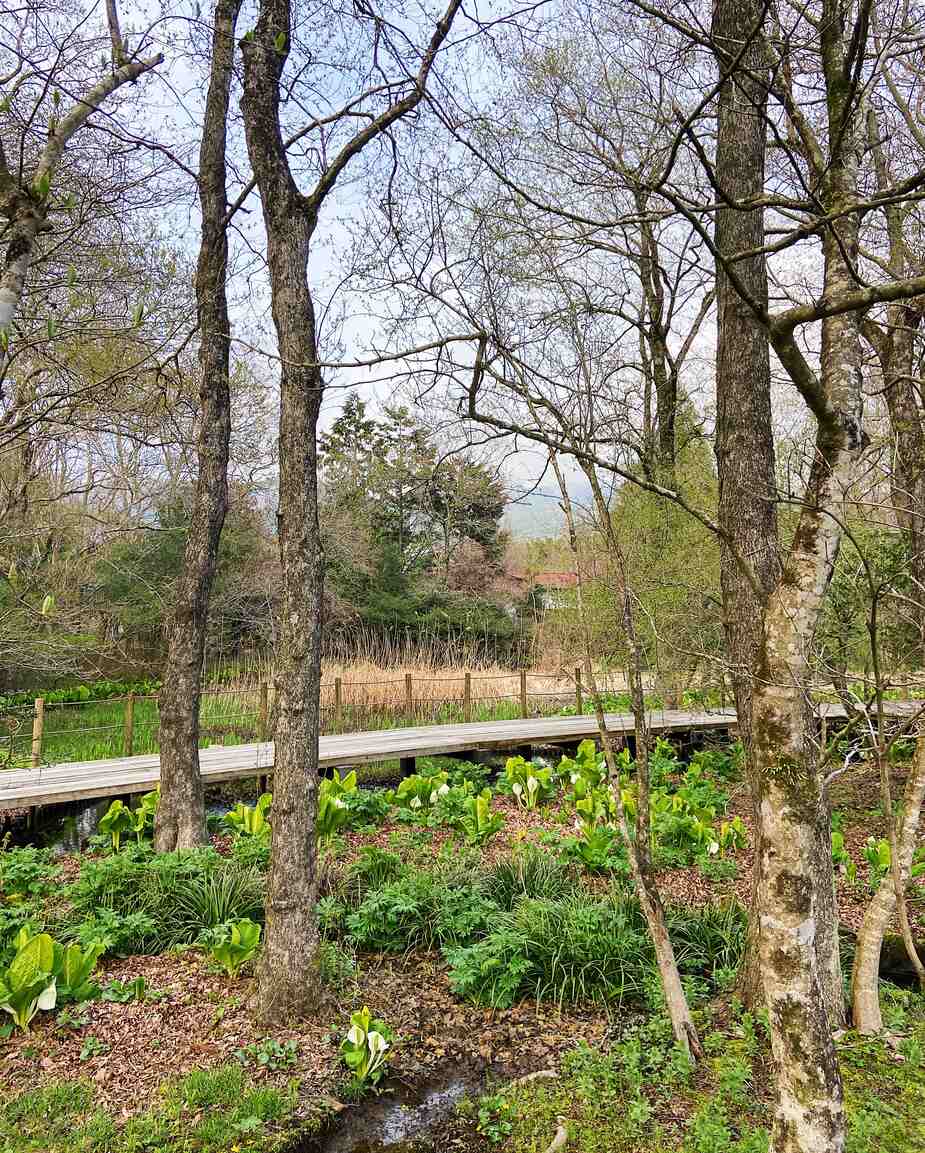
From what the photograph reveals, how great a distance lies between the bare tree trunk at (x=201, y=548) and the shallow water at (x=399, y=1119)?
2.65 metres

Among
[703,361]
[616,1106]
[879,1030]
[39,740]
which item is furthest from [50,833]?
[703,361]

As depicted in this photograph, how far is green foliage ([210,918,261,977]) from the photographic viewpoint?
359cm

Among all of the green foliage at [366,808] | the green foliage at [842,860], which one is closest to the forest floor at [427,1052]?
the green foliage at [842,860]

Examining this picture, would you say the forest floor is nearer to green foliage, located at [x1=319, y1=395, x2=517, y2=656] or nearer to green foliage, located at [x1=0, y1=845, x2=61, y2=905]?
green foliage, located at [x1=0, y1=845, x2=61, y2=905]

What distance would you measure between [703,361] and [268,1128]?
33.9 ft

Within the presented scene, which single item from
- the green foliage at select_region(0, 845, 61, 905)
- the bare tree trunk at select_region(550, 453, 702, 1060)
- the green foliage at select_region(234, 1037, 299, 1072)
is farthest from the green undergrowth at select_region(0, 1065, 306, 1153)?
the green foliage at select_region(0, 845, 61, 905)

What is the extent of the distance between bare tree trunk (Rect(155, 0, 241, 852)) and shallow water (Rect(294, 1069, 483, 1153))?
265cm

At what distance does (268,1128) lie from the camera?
278 centimetres

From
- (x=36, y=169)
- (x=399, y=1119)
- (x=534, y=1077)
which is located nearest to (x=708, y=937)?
(x=534, y=1077)

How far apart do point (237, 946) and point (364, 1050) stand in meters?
0.89

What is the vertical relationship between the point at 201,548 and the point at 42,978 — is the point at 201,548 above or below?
above

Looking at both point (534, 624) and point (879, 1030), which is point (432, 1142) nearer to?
point (879, 1030)

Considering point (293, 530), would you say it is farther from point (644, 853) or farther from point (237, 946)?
point (644, 853)

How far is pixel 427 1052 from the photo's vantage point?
335 centimetres
